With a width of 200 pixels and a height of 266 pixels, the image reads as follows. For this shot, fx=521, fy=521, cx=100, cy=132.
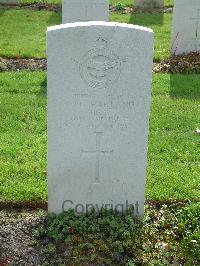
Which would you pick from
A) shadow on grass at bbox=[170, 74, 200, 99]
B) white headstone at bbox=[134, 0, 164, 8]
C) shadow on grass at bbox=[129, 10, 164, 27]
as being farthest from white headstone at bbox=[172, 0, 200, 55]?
white headstone at bbox=[134, 0, 164, 8]

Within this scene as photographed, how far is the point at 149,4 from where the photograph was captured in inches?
603

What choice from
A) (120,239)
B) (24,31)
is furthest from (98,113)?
(24,31)

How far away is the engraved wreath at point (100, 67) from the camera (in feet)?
14.8

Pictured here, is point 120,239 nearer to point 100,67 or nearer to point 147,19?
point 100,67

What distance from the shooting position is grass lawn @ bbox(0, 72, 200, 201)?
221 inches

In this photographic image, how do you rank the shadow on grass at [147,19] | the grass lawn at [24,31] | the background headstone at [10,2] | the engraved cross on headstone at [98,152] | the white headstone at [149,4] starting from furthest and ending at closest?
the background headstone at [10,2], the white headstone at [149,4], the shadow on grass at [147,19], the grass lawn at [24,31], the engraved cross on headstone at [98,152]

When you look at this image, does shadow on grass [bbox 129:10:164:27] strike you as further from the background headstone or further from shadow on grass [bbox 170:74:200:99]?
shadow on grass [bbox 170:74:200:99]

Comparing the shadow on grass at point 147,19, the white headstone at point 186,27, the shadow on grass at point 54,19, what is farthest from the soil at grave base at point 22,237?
the shadow on grass at point 147,19

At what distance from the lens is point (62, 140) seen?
4754mm

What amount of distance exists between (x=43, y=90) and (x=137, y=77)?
4.15 m

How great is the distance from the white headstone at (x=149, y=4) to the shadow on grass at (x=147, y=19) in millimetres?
722

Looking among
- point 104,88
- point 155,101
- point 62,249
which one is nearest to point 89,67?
point 104,88

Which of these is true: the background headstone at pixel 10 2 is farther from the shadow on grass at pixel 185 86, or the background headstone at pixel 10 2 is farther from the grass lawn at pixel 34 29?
the shadow on grass at pixel 185 86

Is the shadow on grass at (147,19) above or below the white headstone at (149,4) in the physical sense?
below
